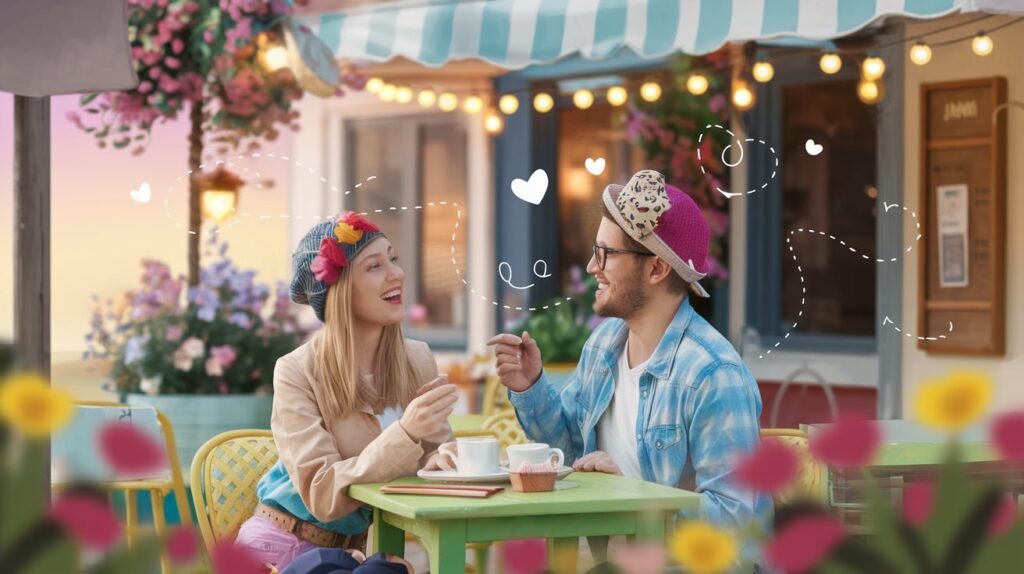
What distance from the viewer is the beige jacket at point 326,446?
3127 mm

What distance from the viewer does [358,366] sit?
342cm

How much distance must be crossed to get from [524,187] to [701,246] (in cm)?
63

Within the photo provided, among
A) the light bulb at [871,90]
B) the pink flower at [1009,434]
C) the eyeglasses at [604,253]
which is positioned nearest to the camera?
the pink flower at [1009,434]

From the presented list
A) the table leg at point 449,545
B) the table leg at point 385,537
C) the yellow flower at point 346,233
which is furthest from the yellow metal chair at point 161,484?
the table leg at point 449,545

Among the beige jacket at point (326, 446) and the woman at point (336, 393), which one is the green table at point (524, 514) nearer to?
the beige jacket at point (326, 446)

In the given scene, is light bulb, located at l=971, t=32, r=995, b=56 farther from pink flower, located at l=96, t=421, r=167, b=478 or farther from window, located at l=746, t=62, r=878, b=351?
pink flower, located at l=96, t=421, r=167, b=478

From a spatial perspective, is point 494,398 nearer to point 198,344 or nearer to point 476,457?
point 198,344

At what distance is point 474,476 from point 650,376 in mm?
444

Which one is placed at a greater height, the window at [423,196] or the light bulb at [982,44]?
the light bulb at [982,44]

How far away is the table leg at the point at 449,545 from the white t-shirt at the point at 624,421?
24.7 inches

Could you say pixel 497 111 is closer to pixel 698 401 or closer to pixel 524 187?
pixel 524 187

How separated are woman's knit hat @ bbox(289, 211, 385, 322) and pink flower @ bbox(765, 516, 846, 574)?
8.62 feet

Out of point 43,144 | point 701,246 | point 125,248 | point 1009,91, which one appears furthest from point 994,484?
point 125,248

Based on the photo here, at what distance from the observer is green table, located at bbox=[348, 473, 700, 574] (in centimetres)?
272
